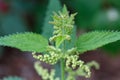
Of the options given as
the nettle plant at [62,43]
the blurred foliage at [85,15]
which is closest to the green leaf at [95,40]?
the nettle plant at [62,43]

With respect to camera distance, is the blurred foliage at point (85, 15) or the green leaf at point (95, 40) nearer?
the green leaf at point (95, 40)

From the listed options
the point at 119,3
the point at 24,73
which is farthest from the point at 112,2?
the point at 24,73

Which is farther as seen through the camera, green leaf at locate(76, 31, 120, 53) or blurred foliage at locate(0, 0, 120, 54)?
blurred foliage at locate(0, 0, 120, 54)

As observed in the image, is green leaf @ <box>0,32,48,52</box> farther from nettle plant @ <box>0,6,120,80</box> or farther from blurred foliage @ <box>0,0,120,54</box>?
blurred foliage @ <box>0,0,120,54</box>

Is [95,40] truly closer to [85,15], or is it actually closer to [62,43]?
[62,43]

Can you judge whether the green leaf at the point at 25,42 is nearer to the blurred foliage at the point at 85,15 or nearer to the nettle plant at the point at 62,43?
the nettle plant at the point at 62,43

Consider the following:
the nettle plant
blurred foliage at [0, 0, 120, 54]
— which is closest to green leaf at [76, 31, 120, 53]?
the nettle plant

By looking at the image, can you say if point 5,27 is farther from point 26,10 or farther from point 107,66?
point 107,66
